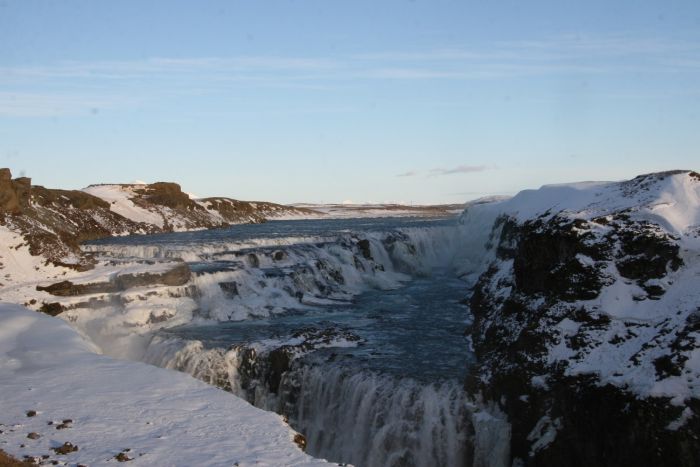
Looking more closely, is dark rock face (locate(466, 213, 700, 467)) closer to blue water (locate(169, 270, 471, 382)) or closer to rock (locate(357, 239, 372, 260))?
blue water (locate(169, 270, 471, 382))

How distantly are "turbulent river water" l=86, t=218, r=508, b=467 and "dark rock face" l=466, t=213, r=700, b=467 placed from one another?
0.96 meters

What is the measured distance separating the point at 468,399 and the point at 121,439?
8.36 metres

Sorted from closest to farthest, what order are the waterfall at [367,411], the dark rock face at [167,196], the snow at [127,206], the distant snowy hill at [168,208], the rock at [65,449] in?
the rock at [65,449] < the waterfall at [367,411] < the snow at [127,206] < the distant snowy hill at [168,208] < the dark rock face at [167,196]

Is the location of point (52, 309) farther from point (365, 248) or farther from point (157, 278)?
point (365, 248)

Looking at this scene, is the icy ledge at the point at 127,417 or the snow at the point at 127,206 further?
the snow at the point at 127,206

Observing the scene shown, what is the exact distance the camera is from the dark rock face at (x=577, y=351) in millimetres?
11765

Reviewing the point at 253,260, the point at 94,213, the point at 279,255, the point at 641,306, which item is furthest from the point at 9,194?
the point at 641,306

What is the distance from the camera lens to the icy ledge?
9.33 meters

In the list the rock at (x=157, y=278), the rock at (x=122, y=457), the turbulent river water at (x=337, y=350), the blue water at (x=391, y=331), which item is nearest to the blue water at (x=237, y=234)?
the turbulent river water at (x=337, y=350)

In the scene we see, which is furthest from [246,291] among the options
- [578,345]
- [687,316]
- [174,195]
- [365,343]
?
[174,195]

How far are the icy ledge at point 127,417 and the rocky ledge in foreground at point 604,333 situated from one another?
19.1 ft

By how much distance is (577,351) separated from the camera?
14648 millimetres

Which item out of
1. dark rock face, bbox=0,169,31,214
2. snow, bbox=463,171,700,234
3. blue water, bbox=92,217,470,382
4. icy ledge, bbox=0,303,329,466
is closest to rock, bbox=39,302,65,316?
blue water, bbox=92,217,470,382

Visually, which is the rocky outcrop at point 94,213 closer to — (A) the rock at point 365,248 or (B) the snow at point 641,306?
(A) the rock at point 365,248
